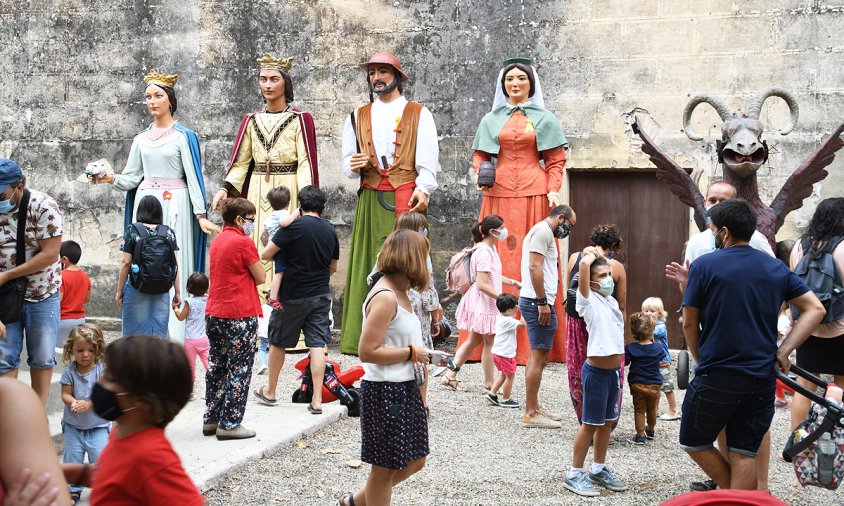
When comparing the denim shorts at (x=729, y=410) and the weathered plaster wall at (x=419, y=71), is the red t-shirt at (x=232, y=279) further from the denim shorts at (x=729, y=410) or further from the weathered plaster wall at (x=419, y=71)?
the weathered plaster wall at (x=419, y=71)

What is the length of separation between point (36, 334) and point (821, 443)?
3.73m

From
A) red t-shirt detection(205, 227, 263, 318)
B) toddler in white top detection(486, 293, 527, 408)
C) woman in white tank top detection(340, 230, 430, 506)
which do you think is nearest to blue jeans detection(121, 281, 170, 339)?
red t-shirt detection(205, 227, 263, 318)

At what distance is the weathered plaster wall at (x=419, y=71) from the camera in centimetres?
926

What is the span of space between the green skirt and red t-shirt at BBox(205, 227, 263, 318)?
3043mm

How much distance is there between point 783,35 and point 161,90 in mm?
5492

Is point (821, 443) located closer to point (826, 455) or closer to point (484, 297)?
point (826, 455)

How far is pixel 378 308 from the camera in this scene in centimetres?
405

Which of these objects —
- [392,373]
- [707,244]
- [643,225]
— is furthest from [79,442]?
[643,225]

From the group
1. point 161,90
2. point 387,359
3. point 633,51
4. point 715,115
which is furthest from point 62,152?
point 387,359

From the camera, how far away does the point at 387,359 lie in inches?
159

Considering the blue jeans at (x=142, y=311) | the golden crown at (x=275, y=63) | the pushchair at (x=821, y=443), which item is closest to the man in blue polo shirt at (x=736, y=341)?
the pushchair at (x=821, y=443)

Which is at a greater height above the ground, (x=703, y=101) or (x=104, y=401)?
(x=703, y=101)

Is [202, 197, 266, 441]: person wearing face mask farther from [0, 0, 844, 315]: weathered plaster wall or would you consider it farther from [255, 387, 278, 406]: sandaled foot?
Answer: [0, 0, 844, 315]: weathered plaster wall

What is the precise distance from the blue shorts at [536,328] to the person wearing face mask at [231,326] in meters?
1.88
